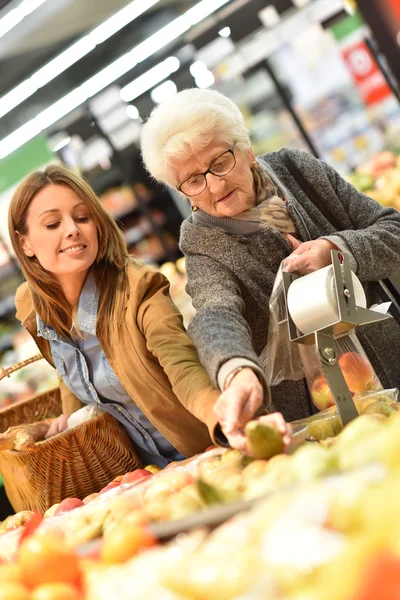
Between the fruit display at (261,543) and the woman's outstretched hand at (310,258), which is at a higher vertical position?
the woman's outstretched hand at (310,258)

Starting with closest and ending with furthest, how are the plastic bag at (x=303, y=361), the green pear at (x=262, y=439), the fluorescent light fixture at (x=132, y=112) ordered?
the green pear at (x=262, y=439)
the plastic bag at (x=303, y=361)
the fluorescent light fixture at (x=132, y=112)

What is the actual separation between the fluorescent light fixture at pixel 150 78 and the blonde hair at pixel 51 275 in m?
4.69

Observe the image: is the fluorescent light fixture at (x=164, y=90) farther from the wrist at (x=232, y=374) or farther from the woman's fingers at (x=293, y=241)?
the wrist at (x=232, y=374)

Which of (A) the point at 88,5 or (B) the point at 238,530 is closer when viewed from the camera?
(B) the point at 238,530

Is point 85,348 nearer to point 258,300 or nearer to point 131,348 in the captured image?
point 131,348

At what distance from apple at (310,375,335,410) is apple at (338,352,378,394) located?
80mm

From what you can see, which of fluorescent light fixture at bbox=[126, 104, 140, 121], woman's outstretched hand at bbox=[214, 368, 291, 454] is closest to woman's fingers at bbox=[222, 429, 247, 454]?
woman's outstretched hand at bbox=[214, 368, 291, 454]

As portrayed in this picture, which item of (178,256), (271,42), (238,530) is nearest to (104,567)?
(238,530)

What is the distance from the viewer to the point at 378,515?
82 cm

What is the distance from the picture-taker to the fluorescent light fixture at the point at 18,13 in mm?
4845

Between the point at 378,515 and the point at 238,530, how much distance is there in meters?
0.23

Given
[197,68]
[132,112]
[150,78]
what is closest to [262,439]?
[197,68]

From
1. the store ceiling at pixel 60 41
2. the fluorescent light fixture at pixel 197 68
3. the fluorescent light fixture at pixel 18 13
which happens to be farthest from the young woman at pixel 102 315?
the store ceiling at pixel 60 41

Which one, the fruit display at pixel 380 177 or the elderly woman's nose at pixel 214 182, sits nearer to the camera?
the elderly woman's nose at pixel 214 182
